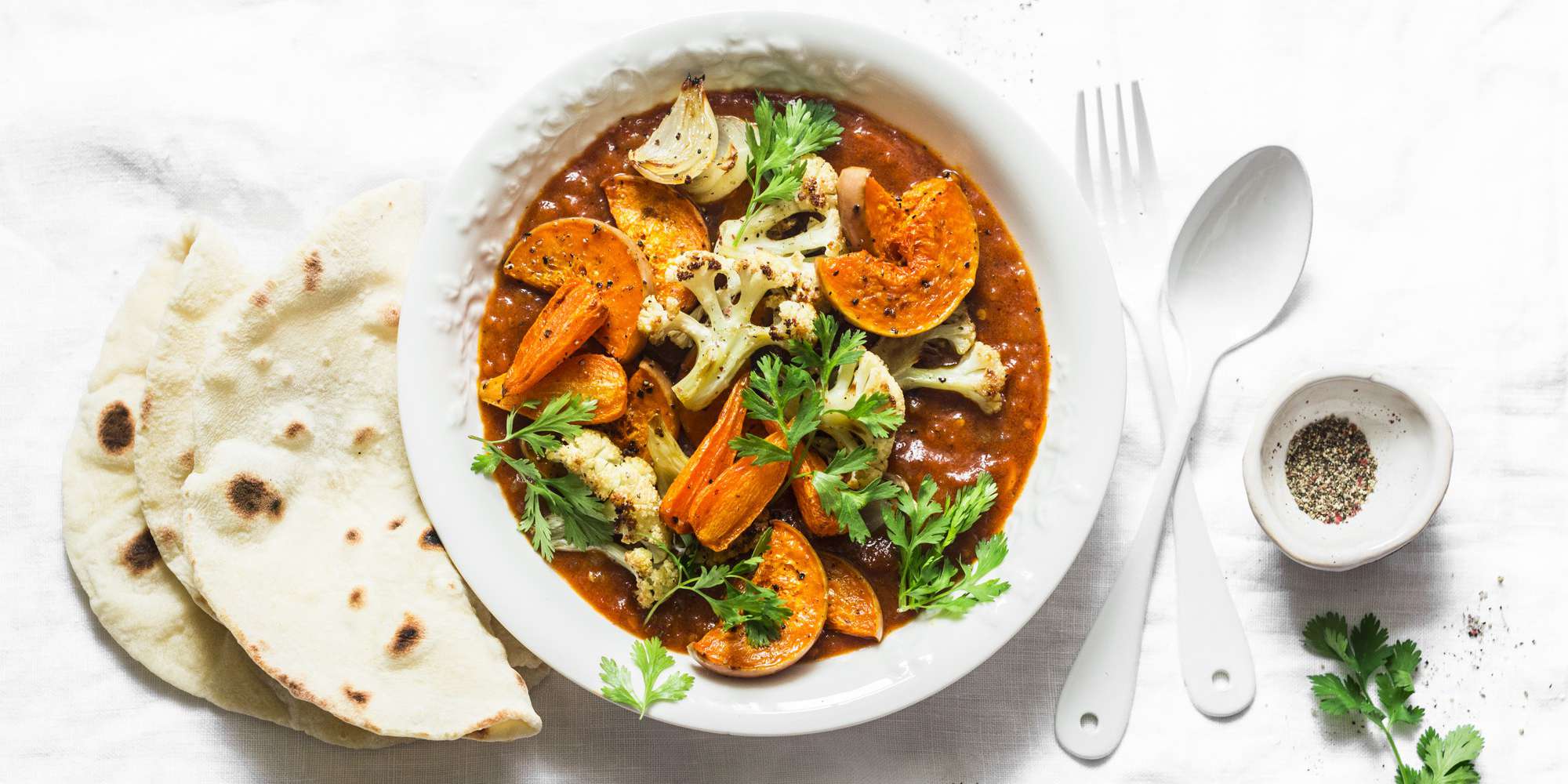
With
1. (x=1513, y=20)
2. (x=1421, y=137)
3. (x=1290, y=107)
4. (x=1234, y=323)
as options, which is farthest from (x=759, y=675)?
(x=1513, y=20)

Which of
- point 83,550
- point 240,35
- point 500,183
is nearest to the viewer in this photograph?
point 500,183

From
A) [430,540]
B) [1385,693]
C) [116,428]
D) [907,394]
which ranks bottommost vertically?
[116,428]

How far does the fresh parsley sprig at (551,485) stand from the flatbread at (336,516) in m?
0.32

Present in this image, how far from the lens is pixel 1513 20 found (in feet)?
12.0

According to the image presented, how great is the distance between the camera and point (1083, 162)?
11.6 feet

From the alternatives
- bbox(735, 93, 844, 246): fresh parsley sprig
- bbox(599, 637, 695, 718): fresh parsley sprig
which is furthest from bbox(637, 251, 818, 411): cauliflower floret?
bbox(599, 637, 695, 718): fresh parsley sprig

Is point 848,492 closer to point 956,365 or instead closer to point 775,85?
point 956,365

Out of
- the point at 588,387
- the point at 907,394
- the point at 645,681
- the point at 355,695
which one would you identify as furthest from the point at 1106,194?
the point at 355,695

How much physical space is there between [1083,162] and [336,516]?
2.74 m

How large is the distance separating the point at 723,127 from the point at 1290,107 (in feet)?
6.67

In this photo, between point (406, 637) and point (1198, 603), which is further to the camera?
point (1198, 603)

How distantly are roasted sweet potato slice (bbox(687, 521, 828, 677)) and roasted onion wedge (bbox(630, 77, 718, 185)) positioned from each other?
3.62ft

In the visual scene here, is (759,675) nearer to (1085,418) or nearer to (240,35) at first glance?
(1085,418)

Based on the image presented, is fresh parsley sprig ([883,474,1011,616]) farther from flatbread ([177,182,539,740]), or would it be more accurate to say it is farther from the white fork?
flatbread ([177,182,539,740])
